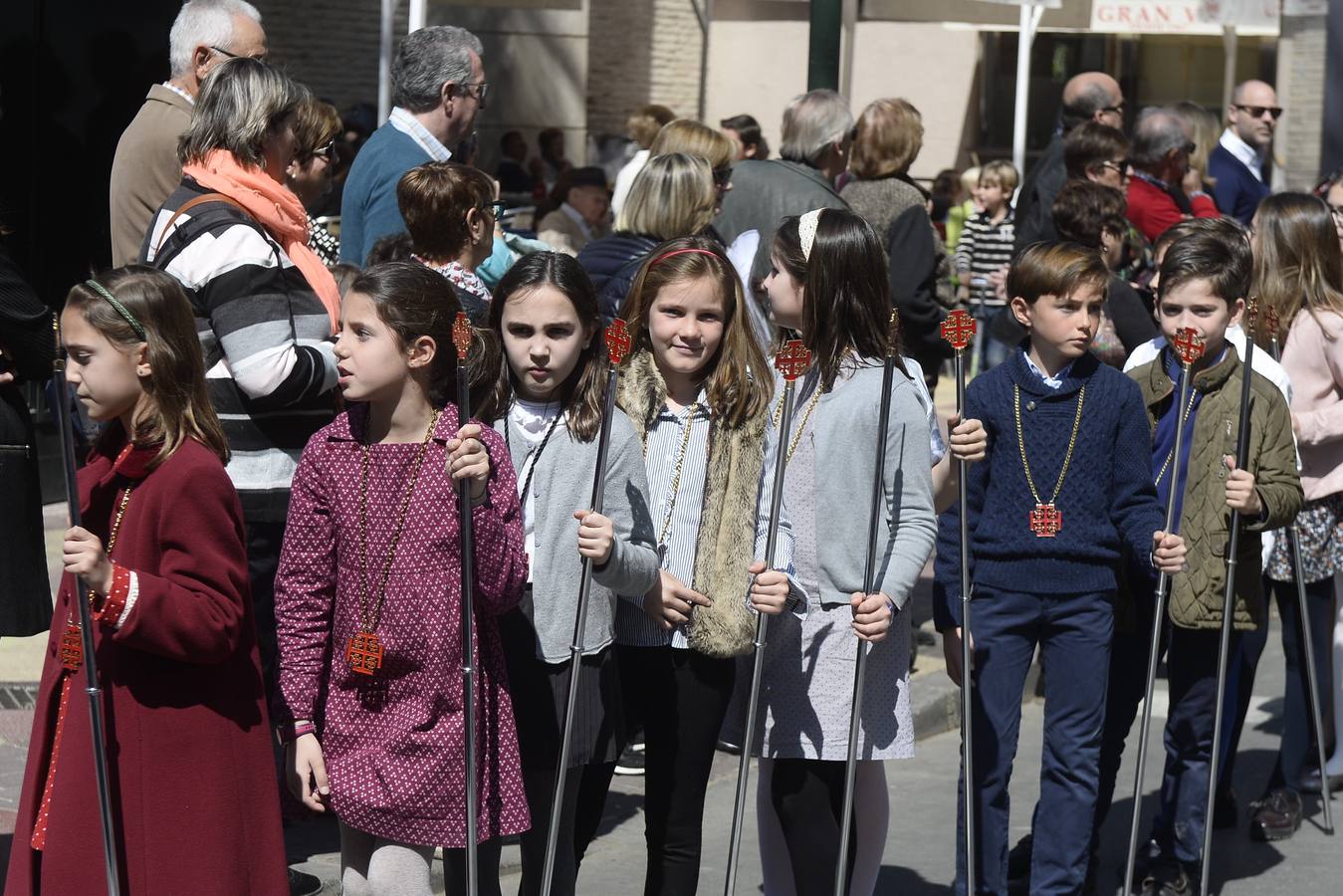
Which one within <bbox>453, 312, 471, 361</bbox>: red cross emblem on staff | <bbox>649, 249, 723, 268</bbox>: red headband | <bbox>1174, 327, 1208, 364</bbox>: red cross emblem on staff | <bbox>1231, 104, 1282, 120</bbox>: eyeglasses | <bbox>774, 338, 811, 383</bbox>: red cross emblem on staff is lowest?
<bbox>1174, 327, 1208, 364</bbox>: red cross emblem on staff

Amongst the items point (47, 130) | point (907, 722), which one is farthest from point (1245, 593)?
point (47, 130)

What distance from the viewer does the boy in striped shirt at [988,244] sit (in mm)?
12383

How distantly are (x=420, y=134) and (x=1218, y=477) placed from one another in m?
2.61

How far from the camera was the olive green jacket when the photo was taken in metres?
5.34

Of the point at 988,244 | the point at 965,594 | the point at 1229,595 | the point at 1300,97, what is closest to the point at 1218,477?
the point at 1229,595

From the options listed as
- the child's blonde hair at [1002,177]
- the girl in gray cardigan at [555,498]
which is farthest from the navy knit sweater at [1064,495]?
the child's blonde hair at [1002,177]

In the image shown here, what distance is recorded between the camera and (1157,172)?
888cm

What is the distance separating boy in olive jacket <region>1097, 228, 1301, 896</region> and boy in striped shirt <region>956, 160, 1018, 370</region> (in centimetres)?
621

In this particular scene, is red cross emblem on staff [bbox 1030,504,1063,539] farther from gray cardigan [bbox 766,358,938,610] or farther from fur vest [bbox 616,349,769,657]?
fur vest [bbox 616,349,769,657]

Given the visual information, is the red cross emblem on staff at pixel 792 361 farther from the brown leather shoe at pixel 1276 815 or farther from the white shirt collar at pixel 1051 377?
the brown leather shoe at pixel 1276 815

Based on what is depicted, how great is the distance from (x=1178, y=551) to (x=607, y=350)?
161 cm

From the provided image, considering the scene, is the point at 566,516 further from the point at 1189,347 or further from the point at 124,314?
the point at 1189,347

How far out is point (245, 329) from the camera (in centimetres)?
450

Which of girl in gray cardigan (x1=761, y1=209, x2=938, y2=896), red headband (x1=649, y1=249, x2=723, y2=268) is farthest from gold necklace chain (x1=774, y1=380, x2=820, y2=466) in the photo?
red headband (x1=649, y1=249, x2=723, y2=268)
